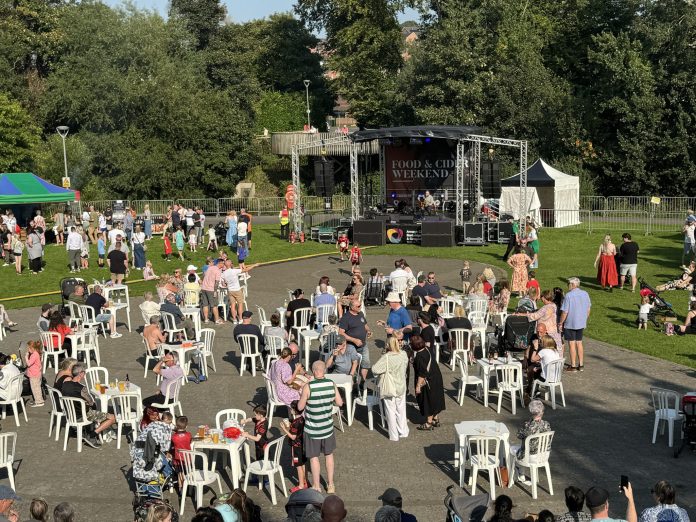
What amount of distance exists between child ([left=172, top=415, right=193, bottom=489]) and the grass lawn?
9.44 m

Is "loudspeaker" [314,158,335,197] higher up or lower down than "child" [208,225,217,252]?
higher up

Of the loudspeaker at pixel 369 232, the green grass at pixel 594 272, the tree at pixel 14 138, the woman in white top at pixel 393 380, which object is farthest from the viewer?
the tree at pixel 14 138

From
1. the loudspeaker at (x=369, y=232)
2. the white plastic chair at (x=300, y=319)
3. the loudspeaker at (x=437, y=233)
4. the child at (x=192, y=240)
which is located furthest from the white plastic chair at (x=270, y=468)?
the loudspeaker at (x=369, y=232)

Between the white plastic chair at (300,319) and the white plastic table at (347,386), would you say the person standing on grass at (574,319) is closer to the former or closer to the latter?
the white plastic table at (347,386)

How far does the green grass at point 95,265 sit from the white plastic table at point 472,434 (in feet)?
48.0

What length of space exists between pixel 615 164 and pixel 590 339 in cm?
3173

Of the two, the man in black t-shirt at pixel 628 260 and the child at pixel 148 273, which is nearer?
the man in black t-shirt at pixel 628 260

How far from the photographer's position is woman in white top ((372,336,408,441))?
1157 cm

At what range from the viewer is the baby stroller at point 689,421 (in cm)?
1101

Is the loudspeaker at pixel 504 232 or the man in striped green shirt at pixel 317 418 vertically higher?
the loudspeaker at pixel 504 232

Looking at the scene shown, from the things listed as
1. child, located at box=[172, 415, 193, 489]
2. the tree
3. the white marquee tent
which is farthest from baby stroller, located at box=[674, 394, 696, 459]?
the tree

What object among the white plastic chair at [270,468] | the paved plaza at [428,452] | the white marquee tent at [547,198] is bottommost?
the paved plaza at [428,452]

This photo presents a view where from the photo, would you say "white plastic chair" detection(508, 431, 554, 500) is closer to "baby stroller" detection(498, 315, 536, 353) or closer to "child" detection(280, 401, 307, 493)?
"child" detection(280, 401, 307, 493)

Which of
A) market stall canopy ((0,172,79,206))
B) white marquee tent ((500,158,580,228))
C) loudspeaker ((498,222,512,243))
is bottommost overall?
loudspeaker ((498,222,512,243))
